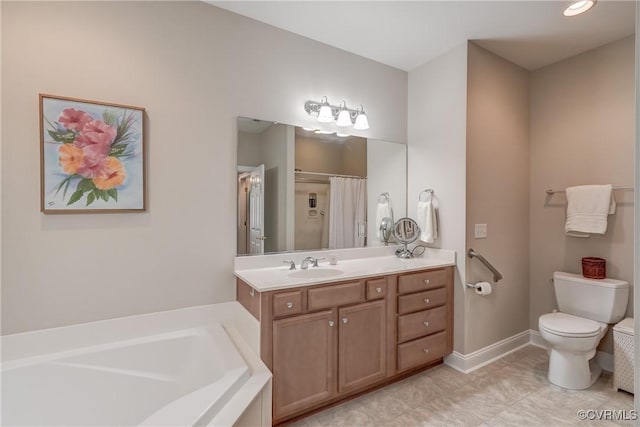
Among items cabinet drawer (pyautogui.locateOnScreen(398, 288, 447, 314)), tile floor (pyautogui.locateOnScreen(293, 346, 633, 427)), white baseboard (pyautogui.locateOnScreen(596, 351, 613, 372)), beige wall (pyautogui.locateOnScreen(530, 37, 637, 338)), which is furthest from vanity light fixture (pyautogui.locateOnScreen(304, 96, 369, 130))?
white baseboard (pyautogui.locateOnScreen(596, 351, 613, 372))

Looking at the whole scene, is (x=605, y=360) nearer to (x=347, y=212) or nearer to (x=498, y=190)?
(x=498, y=190)

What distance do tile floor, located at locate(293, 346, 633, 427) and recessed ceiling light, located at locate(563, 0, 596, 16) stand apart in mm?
2641

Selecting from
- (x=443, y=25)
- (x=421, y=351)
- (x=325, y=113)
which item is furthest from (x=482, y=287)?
(x=443, y=25)

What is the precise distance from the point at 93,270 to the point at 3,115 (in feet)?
2.88

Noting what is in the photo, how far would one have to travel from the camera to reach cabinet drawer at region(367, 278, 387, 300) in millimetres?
2023

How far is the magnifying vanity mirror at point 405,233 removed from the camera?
274 centimetres

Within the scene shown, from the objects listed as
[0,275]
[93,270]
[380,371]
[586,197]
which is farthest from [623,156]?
[0,275]

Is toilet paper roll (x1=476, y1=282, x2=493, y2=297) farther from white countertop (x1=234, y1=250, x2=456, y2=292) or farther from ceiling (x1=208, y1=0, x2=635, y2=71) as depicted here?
ceiling (x1=208, y1=0, x2=635, y2=71)

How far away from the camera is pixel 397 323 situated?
2.16 meters

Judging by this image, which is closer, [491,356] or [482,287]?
[482,287]

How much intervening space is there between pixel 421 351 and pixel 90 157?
2.54 metres

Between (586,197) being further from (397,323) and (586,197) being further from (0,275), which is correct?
(0,275)

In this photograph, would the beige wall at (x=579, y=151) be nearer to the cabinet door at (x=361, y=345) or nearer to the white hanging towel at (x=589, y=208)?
the white hanging towel at (x=589, y=208)

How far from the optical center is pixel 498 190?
8.77 ft
